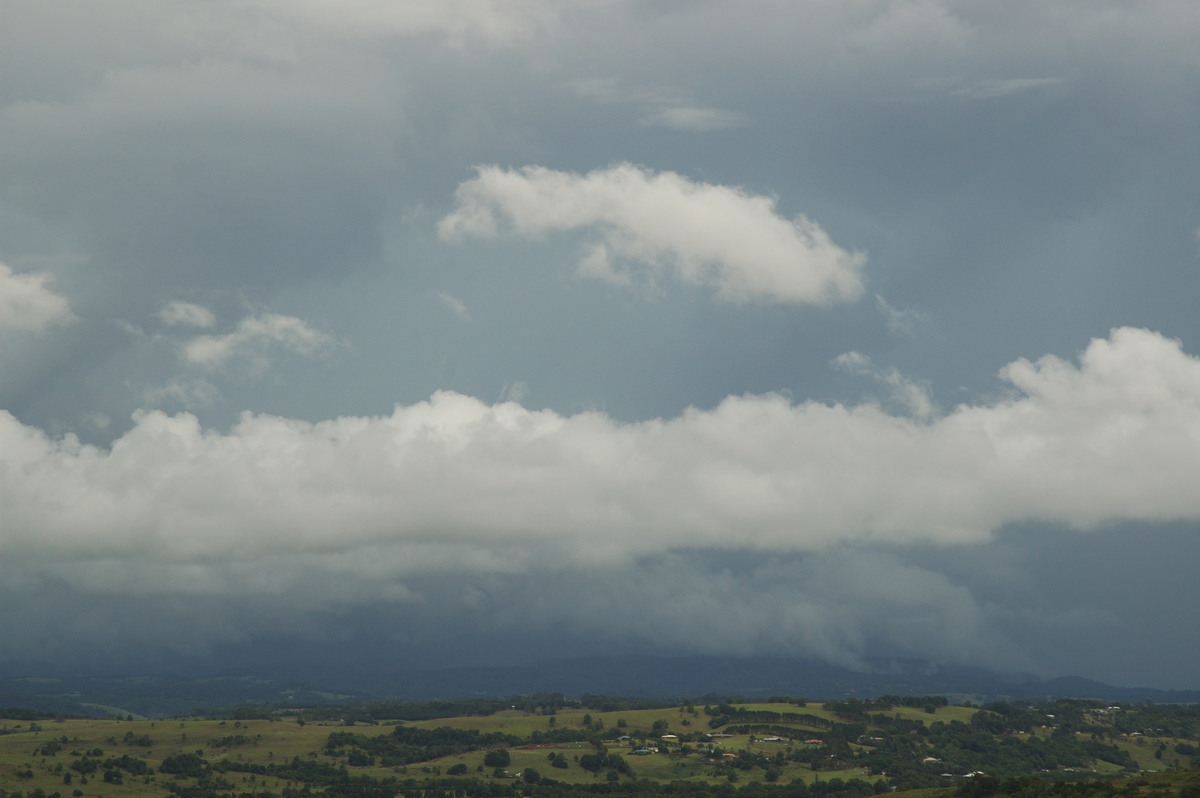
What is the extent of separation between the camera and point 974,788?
197375 millimetres

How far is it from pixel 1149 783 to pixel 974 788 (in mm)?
29627

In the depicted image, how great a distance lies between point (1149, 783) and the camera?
176 m

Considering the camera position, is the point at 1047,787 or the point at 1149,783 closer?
the point at 1149,783

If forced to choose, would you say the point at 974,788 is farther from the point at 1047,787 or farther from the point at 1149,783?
the point at 1149,783

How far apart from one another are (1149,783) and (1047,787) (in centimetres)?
1610

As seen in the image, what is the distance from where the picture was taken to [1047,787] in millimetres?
187000

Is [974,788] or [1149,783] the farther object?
[974,788]

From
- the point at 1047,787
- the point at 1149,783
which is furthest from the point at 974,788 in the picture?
the point at 1149,783
